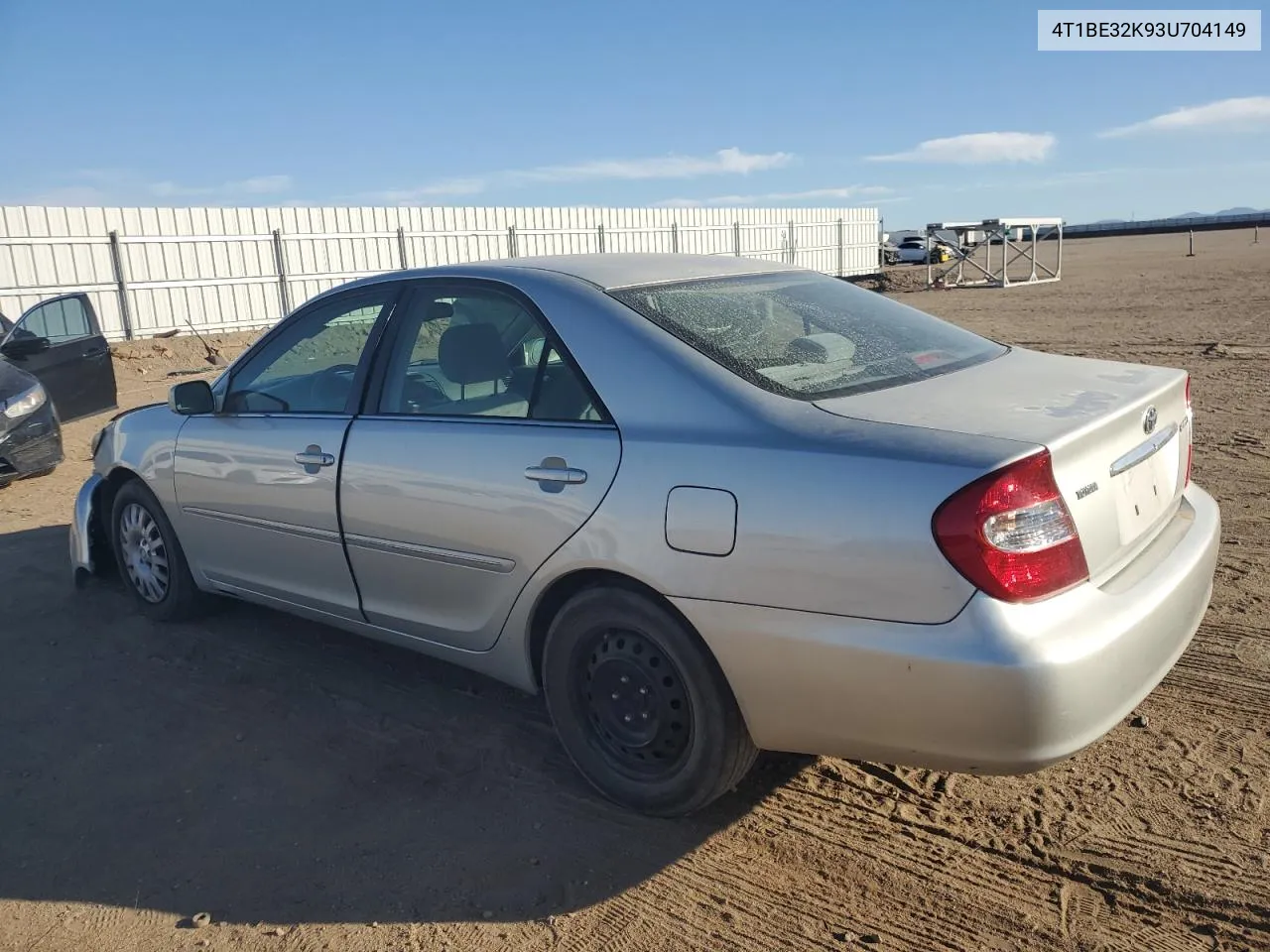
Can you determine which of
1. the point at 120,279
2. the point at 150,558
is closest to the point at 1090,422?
the point at 150,558

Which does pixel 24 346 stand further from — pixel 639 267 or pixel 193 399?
pixel 639 267

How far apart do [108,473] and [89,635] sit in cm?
81

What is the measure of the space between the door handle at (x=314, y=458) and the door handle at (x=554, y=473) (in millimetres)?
1048

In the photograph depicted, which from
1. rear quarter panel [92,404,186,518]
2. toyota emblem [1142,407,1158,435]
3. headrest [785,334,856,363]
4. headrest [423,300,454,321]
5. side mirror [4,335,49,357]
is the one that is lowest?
rear quarter panel [92,404,186,518]

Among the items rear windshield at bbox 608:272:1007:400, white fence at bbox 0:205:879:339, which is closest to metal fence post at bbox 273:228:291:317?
white fence at bbox 0:205:879:339

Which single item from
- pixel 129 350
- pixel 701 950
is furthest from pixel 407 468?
pixel 129 350

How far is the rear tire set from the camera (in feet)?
16.1

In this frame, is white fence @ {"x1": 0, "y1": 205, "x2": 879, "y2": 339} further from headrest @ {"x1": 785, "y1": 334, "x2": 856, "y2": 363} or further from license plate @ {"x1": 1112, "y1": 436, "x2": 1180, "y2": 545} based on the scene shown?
license plate @ {"x1": 1112, "y1": 436, "x2": 1180, "y2": 545}

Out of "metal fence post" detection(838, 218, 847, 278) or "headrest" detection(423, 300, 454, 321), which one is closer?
"headrest" detection(423, 300, 454, 321)

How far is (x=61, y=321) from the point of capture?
31.2 feet

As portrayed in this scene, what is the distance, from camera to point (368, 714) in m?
3.99

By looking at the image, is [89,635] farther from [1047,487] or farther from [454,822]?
[1047,487]

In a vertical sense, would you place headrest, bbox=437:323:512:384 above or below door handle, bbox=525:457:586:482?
above

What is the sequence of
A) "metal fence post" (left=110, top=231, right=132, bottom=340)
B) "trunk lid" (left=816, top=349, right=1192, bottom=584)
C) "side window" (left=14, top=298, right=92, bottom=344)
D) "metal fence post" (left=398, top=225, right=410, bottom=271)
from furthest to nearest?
1. "metal fence post" (left=398, top=225, right=410, bottom=271)
2. "metal fence post" (left=110, top=231, right=132, bottom=340)
3. "side window" (left=14, top=298, right=92, bottom=344)
4. "trunk lid" (left=816, top=349, right=1192, bottom=584)
